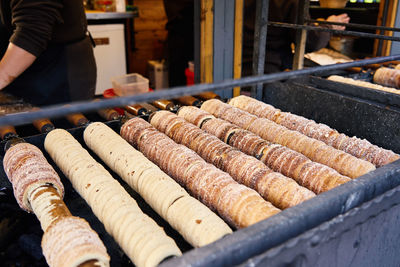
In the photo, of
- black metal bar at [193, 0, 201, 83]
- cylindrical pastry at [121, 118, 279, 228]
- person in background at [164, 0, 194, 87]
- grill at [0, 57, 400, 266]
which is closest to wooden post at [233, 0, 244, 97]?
black metal bar at [193, 0, 201, 83]

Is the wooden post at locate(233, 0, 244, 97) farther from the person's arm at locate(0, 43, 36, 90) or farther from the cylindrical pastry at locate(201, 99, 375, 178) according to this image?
the person's arm at locate(0, 43, 36, 90)

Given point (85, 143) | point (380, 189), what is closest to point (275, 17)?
point (85, 143)

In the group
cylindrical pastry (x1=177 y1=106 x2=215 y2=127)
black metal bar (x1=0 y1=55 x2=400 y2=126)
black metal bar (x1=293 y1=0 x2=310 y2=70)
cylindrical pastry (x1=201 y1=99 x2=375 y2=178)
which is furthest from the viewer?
black metal bar (x1=293 y1=0 x2=310 y2=70)

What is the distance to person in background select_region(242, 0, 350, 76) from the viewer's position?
3789mm

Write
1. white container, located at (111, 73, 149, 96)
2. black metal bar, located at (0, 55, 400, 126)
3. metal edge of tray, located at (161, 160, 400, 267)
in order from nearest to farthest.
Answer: black metal bar, located at (0, 55, 400, 126), metal edge of tray, located at (161, 160, 400, 267), white container, located at (111, 73, 149, 96)

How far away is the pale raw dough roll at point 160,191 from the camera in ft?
4.18

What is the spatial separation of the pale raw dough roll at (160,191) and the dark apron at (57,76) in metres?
1.16

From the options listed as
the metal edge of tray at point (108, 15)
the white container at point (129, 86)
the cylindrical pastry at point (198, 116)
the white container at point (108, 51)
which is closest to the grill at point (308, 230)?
the cylindrical pastry at point (198, 116)

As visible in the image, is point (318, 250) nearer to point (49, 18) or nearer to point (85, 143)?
point (85, 143)

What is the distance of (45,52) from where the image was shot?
111 inches

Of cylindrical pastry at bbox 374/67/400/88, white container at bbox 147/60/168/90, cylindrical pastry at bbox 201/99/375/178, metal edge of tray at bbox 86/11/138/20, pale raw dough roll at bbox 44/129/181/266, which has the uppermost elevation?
metal edge of tray at bbox 86/11/138/20

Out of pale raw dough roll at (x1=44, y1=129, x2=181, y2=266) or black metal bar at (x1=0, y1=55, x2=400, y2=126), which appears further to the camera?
pale raw dough roll at (x1=44, y1=129, x2=181, y2=266)

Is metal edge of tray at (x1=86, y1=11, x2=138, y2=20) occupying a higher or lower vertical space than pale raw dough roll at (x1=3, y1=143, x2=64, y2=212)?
higher

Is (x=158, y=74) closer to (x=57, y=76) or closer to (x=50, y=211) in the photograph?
(x=57, y=76)
